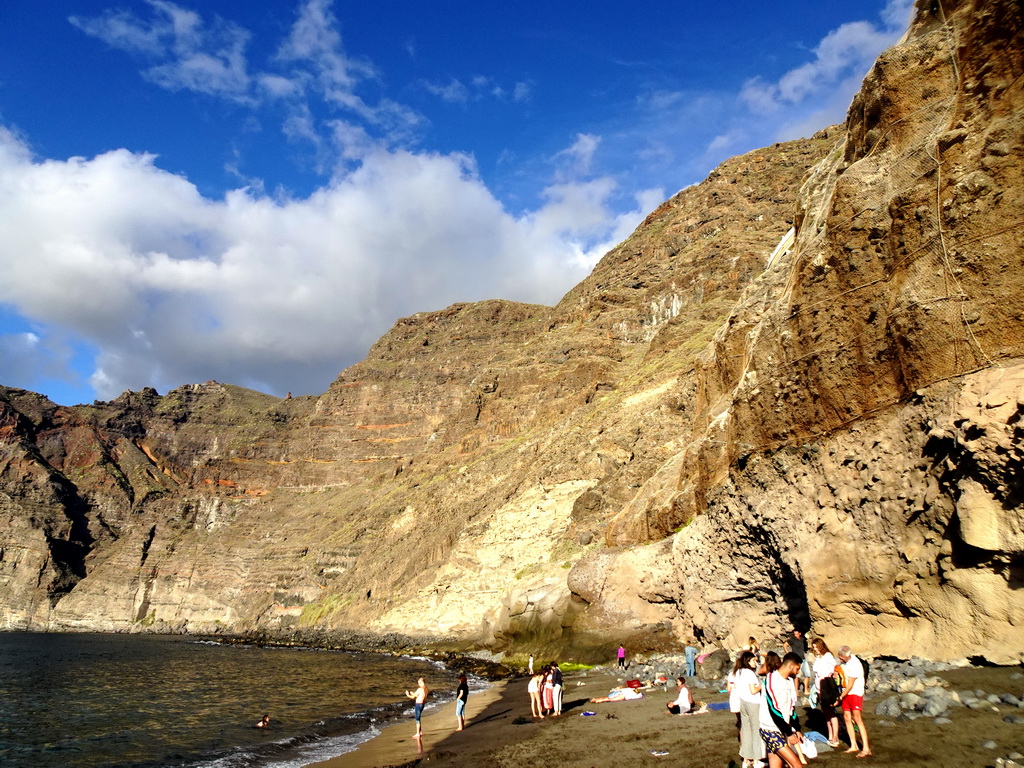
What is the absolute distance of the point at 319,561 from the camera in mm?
83125

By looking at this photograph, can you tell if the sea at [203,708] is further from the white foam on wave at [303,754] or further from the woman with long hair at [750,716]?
the woman with long hair at [750,716]

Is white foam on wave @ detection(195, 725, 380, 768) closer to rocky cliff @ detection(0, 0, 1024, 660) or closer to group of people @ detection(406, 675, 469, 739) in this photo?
group of people @ detection(406, 675, 469, 739)

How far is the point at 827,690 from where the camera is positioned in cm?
919

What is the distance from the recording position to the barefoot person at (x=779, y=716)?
748cm

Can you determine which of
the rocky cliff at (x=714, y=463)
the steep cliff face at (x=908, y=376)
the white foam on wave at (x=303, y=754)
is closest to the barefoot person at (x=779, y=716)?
the steep cliff face at (x=908, y=376)

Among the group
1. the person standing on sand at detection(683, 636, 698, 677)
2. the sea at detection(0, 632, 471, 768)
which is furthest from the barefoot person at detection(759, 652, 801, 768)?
the sea at detection(0, 632, 471, 768)

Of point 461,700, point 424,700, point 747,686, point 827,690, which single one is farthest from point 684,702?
point 424,700

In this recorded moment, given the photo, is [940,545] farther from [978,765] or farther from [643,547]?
[643,547]

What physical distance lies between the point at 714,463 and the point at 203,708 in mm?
23828

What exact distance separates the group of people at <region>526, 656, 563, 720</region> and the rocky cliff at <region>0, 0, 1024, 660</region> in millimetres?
5794

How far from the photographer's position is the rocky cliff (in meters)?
11.3

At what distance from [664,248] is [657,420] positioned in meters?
67.4

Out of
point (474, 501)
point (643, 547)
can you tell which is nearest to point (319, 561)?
point (474, 501)

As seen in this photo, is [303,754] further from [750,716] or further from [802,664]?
Answer: [750,716]
